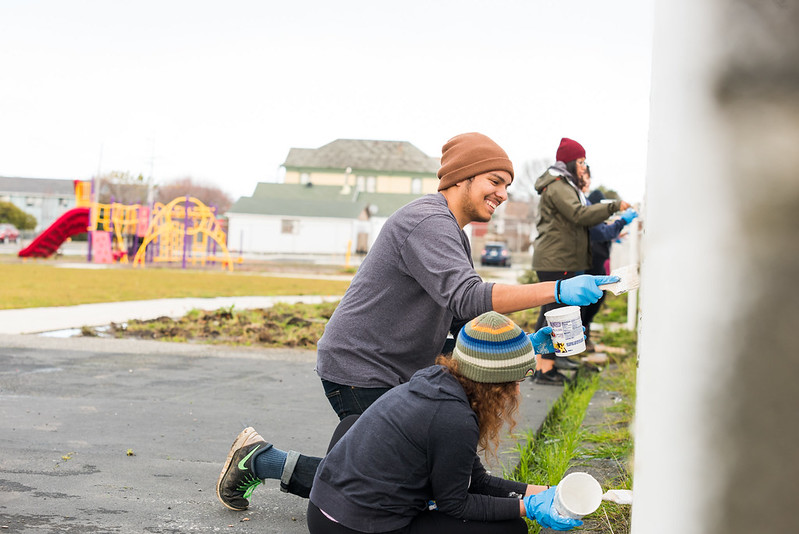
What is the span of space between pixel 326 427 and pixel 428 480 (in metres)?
2.41

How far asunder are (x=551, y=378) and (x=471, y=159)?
12.1 feet

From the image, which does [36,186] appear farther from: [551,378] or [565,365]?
[551,378]

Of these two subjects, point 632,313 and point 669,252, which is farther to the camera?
point 632,313

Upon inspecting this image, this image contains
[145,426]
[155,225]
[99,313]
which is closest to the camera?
[145,426]

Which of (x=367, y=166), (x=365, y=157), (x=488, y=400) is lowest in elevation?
(x=488, y=400)

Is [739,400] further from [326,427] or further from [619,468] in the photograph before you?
[326,427]

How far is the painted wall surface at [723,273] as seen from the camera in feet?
4.59

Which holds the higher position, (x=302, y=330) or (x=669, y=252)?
(x=669, y=252)

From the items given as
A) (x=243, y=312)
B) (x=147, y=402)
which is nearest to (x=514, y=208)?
(x=243, y=312)

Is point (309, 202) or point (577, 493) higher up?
point (309, 202)

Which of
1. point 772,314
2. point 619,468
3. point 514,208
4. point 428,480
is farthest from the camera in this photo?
point 514,208

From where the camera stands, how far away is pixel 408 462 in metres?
2.52

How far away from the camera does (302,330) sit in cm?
976

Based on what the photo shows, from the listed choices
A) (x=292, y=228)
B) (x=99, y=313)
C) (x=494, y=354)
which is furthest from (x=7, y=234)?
(x=494, y=354)
